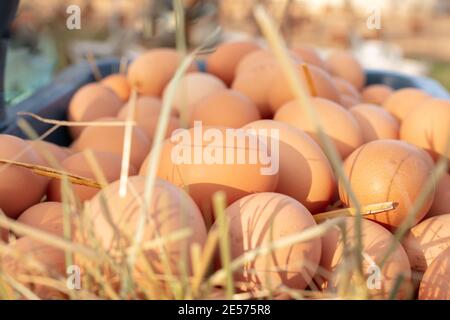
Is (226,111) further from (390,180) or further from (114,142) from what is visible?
(390,180)

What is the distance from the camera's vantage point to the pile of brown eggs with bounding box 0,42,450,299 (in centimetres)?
54

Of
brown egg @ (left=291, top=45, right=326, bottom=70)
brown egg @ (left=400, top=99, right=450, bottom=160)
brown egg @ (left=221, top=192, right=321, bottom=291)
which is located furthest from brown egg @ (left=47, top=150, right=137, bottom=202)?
brown egg @ (left=291, top=45, right=326, bottom=70)

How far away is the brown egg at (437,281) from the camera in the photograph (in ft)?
1.97

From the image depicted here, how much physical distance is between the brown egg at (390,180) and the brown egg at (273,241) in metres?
0.13

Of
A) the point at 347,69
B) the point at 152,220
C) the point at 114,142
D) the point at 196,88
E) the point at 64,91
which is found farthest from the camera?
the point at 347,69

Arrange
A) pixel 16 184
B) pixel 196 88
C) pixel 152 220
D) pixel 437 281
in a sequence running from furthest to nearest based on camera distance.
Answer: pixel 196 88
pixel 16 184
pixel 437 281
pixel 152 220

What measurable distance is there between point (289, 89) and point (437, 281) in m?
0.52

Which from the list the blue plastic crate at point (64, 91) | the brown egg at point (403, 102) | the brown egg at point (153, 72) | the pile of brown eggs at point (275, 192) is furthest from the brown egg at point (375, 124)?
the brown egg at point (153, 72)

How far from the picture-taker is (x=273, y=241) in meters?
0.56

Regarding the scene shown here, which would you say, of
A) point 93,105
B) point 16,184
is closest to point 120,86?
point 93,105

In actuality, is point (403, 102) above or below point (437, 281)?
above

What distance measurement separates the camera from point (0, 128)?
1.00 meters

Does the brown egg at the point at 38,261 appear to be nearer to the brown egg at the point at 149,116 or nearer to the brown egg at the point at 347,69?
the brown egg at the point at 149,116

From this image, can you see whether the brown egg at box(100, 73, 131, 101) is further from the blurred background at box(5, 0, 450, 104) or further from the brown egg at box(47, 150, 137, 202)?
the brown egg at box(47, 150, 137, 202)
